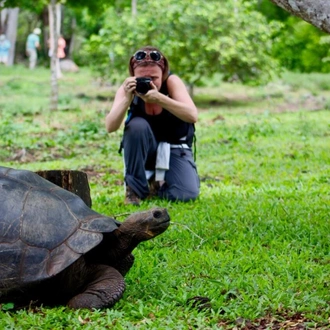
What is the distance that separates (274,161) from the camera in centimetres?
902

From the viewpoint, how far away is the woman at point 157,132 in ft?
19.9

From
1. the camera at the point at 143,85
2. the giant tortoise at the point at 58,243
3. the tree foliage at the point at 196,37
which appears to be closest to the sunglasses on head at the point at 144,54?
the camera at the point at 143,85

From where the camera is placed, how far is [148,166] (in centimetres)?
669

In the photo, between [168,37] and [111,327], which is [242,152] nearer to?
[111,327]

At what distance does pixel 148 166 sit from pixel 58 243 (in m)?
3.02

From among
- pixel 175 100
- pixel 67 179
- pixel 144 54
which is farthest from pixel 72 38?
pixel 67 179

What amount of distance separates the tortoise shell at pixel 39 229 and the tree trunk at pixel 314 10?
1.83 metres

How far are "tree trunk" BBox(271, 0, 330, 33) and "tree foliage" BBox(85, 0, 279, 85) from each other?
1288 cm

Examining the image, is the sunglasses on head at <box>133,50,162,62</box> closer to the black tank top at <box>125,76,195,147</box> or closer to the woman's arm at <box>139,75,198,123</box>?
the woman's arm at <box>139,75,198,123</box>

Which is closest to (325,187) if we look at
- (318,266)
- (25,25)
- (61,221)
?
(318,266)

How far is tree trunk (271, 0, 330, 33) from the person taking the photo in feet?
15.1

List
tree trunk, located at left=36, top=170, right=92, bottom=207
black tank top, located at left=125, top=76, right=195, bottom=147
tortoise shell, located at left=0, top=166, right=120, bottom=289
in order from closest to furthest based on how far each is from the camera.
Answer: tortoise shell, located at left=0, top=166, right=120, bottom=289
tree trunk, located at left=36, top=170, right=92, bottom=207
black tank top, located at left=125, top=76, right=195, bottom=147

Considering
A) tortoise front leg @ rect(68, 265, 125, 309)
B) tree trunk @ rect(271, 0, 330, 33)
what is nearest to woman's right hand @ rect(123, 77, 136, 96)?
tree trunk @ rect(271, 0, 330, 33)

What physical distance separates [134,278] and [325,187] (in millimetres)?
3292
